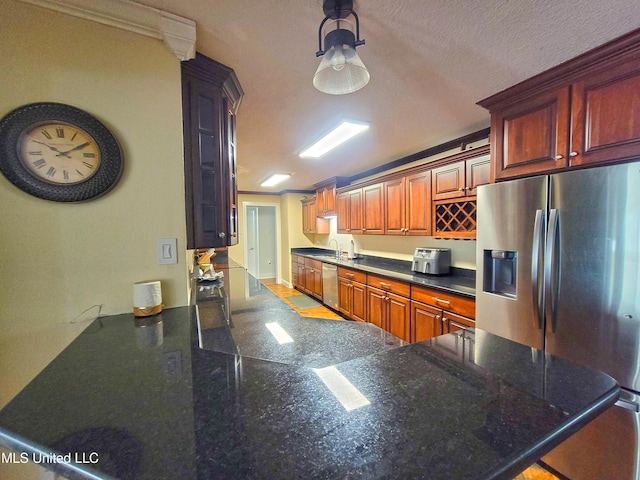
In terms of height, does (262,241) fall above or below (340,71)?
below

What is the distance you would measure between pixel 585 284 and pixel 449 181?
147 cm

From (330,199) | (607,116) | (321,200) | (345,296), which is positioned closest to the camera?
(607,116)

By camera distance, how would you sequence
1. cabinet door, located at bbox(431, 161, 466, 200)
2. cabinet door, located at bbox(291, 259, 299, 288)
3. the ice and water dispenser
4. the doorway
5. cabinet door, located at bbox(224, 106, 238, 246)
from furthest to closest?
1. the doorway
2. cabinet door, located at bbox(291, 259, 299, 288)
3. cabinet door, located at bbox(431, 161, 466, 200)
4. the ice and water dispenser
5. cabinet door, located at bbox(224, 106, 238, 246)

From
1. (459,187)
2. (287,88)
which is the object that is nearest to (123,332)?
(287,88)

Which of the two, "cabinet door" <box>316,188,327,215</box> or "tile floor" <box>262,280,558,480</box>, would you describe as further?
"cabinet door" <box>316,188,327,215</box>

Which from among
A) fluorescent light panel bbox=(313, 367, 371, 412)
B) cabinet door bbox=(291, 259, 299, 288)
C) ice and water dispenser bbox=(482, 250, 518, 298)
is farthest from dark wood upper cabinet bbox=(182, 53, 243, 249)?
cabinet door bbox=(291, 259, 299, 288)

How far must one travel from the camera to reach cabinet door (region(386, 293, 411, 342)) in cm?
271

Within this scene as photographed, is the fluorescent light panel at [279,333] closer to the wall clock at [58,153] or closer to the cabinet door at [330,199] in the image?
the wall clock at [58,153]

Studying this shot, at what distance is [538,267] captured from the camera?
147 cm

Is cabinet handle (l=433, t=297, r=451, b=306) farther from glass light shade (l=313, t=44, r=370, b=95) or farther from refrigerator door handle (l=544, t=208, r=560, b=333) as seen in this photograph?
glass light shade (l=313, t=44, r=370, b=95)

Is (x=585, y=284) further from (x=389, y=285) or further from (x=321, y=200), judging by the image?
(x=321, y=200)

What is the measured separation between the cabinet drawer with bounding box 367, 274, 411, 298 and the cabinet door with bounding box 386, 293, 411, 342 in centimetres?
6

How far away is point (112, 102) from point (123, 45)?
0.27 meters

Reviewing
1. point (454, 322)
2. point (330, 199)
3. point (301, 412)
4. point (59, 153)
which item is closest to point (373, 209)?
point (330, 199)
